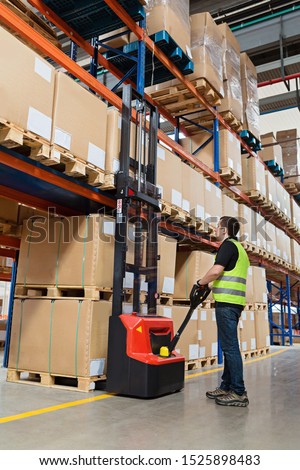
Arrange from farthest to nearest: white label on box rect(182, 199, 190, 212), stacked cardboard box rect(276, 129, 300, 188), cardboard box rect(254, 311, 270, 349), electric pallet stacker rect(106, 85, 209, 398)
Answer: stacked cardboard box rect(276, 129, 300, 188) → cardboard box rect(254, 311, 270, 349) → white label on box rect(182, 199, 190, 212) → electric pallet stacker rect(106, 85, 209, 398)

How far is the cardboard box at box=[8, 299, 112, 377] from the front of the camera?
13.0 feet

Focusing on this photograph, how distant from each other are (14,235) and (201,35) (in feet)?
14.1

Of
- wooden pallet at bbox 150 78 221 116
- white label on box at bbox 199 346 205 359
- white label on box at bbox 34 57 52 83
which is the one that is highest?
wooden pallet at bbox 150 78 221 116

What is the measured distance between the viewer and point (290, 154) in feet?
39.6

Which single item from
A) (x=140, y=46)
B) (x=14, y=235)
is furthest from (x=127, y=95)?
(x=14, y=235)

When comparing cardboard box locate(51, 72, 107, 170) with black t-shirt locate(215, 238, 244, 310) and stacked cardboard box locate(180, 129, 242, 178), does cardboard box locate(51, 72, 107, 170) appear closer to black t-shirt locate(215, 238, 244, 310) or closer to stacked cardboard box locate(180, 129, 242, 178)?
black t-shirt locate(215, 238, 244, 310)

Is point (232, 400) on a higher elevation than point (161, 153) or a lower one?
lower

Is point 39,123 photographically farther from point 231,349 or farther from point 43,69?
point 231,349

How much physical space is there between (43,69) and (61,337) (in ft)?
8.22

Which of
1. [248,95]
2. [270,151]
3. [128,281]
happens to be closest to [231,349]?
[128,281]

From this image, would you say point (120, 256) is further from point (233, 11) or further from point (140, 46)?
point (233, 11)

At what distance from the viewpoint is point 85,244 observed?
4.19 m

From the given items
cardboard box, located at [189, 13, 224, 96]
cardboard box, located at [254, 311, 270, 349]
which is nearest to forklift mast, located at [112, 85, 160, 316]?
cardboard box, located at [189, 13, 224, 96]

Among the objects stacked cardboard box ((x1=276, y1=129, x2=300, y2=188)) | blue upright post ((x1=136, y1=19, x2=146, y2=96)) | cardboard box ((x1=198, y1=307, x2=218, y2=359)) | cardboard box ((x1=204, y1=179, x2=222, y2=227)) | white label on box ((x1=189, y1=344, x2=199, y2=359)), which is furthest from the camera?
stacked cardboard box ((x1=276, y1=129, x2=300, y2=188))
